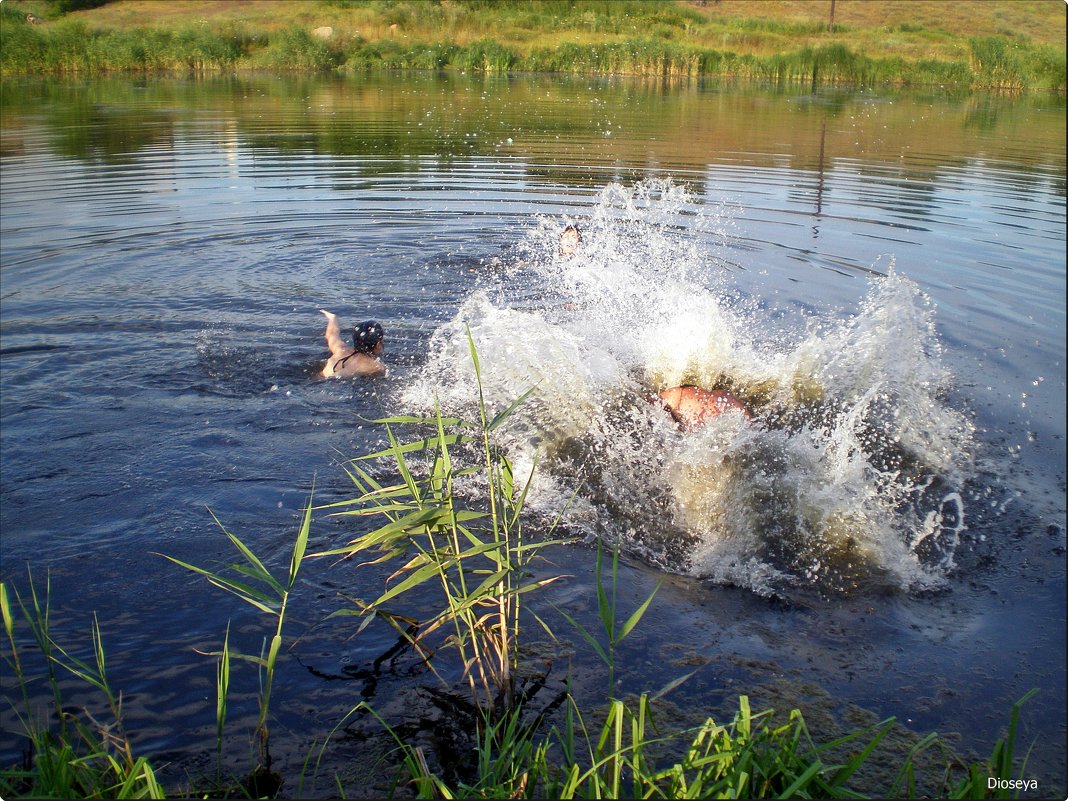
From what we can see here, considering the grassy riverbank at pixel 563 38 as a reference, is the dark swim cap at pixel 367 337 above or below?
below

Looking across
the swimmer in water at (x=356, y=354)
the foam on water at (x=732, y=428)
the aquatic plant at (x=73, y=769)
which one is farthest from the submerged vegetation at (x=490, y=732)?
the swimmer in water at (x=356, y=354)

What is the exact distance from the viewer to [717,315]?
25.7 feet

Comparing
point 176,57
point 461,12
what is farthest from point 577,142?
point 461,12

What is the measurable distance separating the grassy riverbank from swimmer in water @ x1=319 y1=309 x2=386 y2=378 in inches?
1155

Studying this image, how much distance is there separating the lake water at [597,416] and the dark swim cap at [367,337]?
34 cm

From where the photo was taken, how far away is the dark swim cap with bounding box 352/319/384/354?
24.5ft

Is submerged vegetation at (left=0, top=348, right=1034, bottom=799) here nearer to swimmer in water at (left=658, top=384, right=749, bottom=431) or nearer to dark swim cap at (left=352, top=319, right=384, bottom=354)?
swimmer in water at (left=658, top=384, right=749, bottom=431)

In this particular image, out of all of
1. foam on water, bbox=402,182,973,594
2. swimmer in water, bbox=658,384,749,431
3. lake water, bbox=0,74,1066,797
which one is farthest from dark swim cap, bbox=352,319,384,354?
swimmer in water, bbox=658,384,749,431

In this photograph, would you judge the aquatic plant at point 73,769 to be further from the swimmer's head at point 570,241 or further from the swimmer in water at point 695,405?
the swimmer's head at point 570,241

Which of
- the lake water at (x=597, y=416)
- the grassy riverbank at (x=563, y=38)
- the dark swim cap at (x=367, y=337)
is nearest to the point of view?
the lake water at (x=597, y=416)

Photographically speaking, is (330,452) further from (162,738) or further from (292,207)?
(292,207)

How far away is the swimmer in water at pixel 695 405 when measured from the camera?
21.2ft

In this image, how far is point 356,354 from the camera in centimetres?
747

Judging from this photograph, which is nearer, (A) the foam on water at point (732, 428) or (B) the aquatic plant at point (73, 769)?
(B) the aquatic plant at point (73, 769)
